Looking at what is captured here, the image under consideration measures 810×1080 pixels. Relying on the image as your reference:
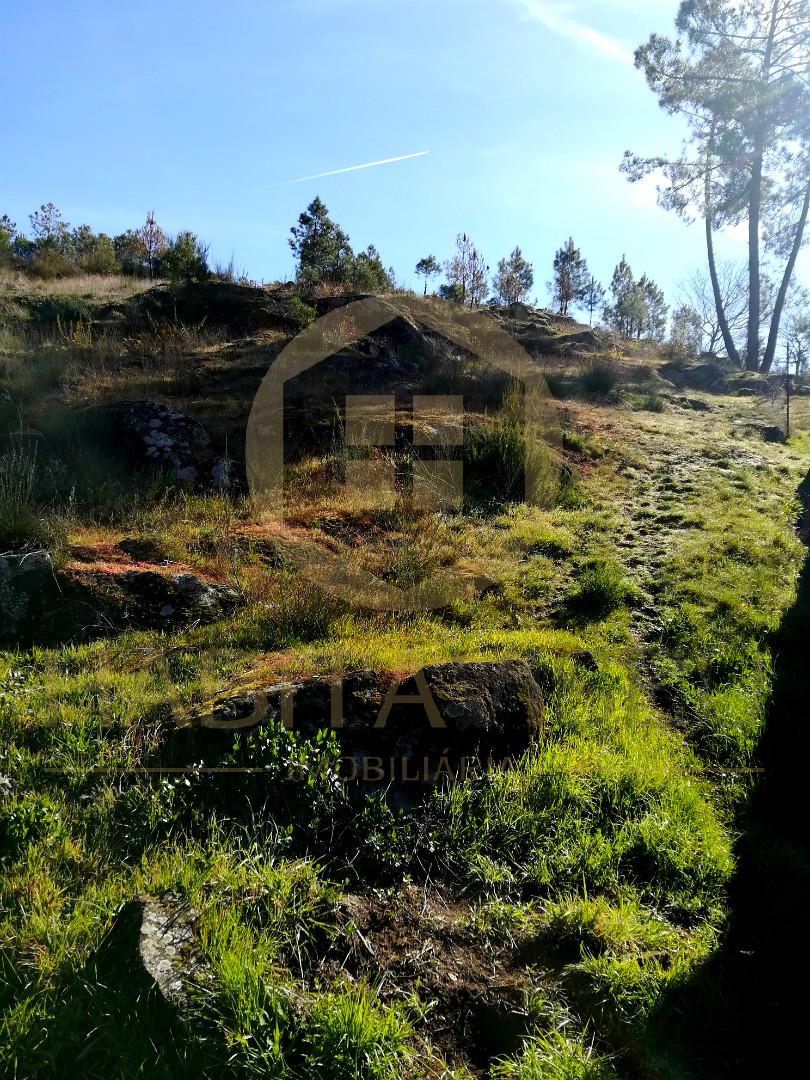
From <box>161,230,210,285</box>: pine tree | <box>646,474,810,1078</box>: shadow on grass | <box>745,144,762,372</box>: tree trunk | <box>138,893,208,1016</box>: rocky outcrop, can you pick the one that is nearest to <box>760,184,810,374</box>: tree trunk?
<box>745,144,762,372</box>: tree trunk

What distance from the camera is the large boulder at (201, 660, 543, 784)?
3139 mm

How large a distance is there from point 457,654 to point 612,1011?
224 cm

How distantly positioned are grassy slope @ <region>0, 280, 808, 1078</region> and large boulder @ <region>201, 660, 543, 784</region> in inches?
6.0

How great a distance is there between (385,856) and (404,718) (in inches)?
27.1

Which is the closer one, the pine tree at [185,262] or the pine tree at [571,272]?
the pine tree at [185,262]

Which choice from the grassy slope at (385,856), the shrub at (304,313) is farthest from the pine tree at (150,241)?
the grassy slope at (385,856)

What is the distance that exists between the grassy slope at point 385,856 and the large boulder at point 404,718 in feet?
0.50

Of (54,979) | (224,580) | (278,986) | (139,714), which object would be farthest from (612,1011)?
(224,580)

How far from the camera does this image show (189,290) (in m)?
15.3

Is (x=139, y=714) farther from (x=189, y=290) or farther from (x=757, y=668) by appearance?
(x=189, y=290)

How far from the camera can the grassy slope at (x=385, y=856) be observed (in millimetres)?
1984

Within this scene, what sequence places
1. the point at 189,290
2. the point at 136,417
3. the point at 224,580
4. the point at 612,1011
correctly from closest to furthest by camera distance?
1. the point at 612,1011
2. the point at 224,580
3. the point at 136,417
4. the point at 189,290

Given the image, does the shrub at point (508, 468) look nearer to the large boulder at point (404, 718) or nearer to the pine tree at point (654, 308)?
the large boulder at point (404, 718)

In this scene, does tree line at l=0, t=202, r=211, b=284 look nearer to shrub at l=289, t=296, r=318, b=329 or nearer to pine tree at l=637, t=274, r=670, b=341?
shrub at l=289, t=296, r=318, b=329
